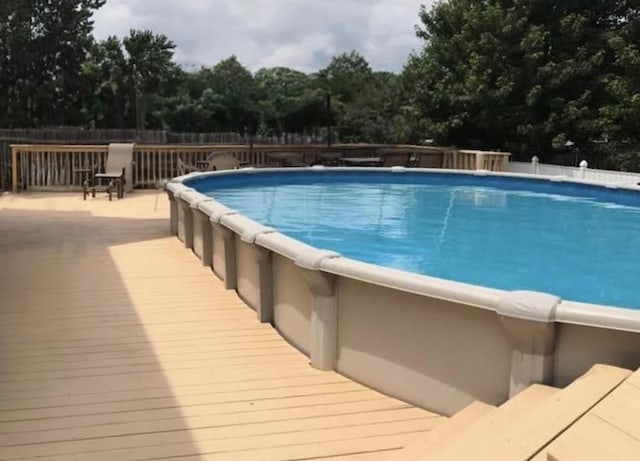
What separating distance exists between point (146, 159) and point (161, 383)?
397 inches

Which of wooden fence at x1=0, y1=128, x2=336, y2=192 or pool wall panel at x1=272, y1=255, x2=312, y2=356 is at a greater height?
wooden fence at x1=0, y1=128, x2=336, y2=192

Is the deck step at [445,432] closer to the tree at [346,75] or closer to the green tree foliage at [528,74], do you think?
the green tree foliage at [528,74]

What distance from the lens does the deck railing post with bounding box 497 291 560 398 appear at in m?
2.58

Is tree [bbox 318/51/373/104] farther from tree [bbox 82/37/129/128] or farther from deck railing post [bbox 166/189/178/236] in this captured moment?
deck railing post [bbox 166/189/178/236]

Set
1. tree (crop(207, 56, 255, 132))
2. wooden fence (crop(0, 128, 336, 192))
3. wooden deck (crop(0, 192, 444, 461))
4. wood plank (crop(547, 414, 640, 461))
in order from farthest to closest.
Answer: tree (crop(207, 56, 255, 132)) < wooden fence (crop(0, 128, 336, 192)) < wooden deck (crop(0, 192, 444, 461)) < wood plank (crop(547, 414, 640, 461))

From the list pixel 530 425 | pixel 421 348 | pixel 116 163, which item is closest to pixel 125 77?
Result: pixel 116 163

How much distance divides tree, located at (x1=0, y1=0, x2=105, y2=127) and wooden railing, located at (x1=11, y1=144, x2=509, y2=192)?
17093 millimetres

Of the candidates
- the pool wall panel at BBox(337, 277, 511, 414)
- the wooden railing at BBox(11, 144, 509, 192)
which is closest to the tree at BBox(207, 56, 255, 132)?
the wooden railing at BBox(11, 144, 509, 192)

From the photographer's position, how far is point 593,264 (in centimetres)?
631

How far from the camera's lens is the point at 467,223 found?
328 inches

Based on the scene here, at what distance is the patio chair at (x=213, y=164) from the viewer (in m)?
12.8

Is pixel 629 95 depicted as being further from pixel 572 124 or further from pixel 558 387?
pixel 558 387

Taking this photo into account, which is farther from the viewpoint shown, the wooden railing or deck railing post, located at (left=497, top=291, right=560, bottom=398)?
the wooden railing

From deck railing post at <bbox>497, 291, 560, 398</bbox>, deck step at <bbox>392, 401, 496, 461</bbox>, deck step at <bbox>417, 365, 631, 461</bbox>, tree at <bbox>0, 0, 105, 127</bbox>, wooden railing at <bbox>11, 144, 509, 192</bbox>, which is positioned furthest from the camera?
tree at <bbox>0, 0, 105, 127</bbox>
